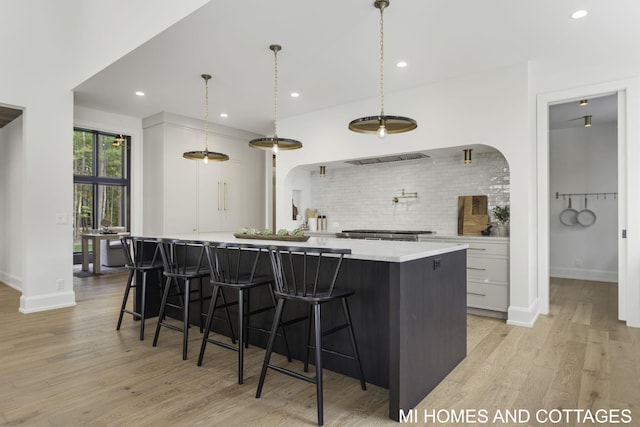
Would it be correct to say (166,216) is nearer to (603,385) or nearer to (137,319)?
(137,319)

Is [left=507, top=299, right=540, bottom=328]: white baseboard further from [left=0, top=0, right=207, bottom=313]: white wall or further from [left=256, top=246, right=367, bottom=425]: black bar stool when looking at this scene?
[left=0, top=0, right=207, bottom=313]: white wall

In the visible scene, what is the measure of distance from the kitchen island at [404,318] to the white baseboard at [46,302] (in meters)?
3.42

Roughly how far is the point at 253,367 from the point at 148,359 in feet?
2.81

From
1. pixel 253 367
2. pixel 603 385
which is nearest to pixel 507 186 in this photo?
pixel 603 385

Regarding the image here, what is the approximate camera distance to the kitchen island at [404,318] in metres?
2.13

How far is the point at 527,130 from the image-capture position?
398 cm

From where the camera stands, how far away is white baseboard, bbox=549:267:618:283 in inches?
253

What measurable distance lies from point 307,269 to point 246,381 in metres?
0.87

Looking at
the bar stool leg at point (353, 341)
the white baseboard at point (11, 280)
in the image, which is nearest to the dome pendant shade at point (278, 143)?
the bar stool leg at point (353, 341)

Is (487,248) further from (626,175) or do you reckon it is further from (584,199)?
(584,199)

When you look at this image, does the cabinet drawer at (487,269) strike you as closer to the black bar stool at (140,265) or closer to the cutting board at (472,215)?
the cutting board at (472,215)

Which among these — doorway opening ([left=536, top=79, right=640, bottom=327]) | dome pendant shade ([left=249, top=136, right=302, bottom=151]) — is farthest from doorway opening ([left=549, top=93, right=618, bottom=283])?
dome pendant shade ([left=249, top=136, right=302, bottom=151])

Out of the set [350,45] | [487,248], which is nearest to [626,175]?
[487,248]

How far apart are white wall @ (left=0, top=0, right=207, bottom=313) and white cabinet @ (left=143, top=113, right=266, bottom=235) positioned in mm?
1480
